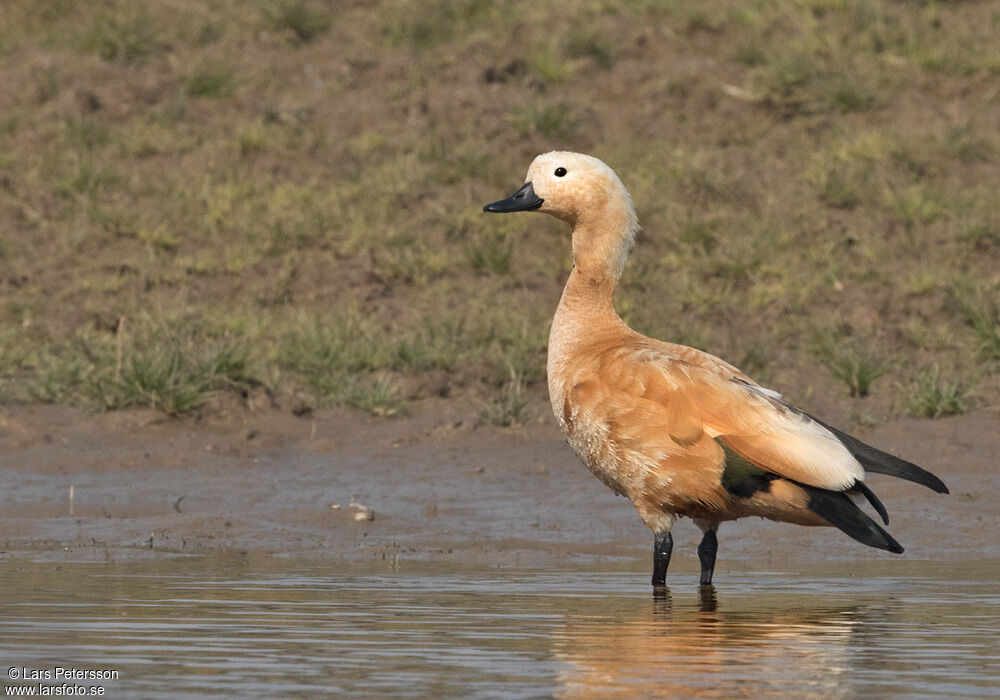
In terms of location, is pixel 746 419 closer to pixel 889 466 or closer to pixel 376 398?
pixel 889 466

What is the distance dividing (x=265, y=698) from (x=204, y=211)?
38.4 feet

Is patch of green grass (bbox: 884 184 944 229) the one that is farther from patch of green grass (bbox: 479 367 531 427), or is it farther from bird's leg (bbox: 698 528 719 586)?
bird's leg (bbox: 698 528 719 586)

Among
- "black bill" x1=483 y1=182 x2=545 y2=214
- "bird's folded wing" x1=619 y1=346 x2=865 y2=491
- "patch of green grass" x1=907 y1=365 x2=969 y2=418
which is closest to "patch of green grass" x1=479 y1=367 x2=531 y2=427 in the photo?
"patch of green grass" x1=907 y1=365 x2=969 y2=418

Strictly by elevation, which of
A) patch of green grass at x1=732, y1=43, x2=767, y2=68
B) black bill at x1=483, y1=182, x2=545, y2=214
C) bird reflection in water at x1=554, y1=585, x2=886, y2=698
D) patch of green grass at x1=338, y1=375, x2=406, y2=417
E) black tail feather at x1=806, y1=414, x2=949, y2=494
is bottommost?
patch of green grass at x1=338, y1=375, x2=406, y2=417

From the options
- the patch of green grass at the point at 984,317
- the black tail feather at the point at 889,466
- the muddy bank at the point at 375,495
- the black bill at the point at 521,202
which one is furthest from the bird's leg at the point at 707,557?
the patch of green grass at the point at 984,317

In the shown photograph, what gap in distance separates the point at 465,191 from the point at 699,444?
368 inches

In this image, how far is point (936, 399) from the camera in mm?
11406

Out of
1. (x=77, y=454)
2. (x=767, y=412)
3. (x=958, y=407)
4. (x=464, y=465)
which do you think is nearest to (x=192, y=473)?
(x=77, y=454)

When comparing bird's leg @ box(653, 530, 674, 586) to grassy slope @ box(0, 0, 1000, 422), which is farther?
grassy slope @ box(0, 0, 1000, 422)

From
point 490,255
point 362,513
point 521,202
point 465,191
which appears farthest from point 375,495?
point 465,191

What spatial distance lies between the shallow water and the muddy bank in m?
0.71

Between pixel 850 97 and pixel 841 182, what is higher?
pixel 850 97

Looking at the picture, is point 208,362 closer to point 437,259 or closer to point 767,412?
point 437,259

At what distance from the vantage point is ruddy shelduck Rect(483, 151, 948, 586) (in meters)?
6.87
